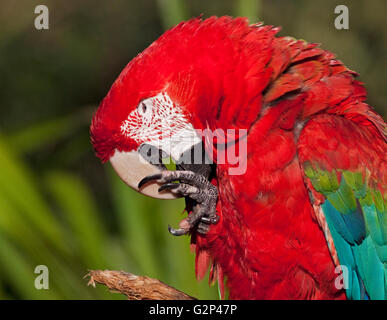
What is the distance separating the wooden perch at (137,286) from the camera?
1413mm

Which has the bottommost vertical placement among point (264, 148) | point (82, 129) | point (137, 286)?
point (137, 286)

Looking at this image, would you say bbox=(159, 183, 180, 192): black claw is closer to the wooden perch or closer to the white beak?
the white beak

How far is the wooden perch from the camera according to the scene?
141 centimetres

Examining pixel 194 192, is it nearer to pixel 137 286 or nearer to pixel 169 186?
pixel 169 186

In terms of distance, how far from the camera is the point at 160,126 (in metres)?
1.49

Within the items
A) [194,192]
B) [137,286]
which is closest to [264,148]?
[194,192]

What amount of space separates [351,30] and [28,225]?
2.37 meters

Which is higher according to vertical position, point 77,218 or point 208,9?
point 208,9

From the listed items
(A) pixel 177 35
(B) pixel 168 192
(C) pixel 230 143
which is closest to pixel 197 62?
(A) pixel 177 35

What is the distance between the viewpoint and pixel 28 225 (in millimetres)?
1934

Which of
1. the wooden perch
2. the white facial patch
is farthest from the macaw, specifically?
the wooden perch

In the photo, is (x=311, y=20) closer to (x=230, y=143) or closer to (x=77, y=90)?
(x=77, y=90)

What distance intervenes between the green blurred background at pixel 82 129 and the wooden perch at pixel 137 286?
506mm

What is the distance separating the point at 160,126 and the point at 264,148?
0.95 ft
